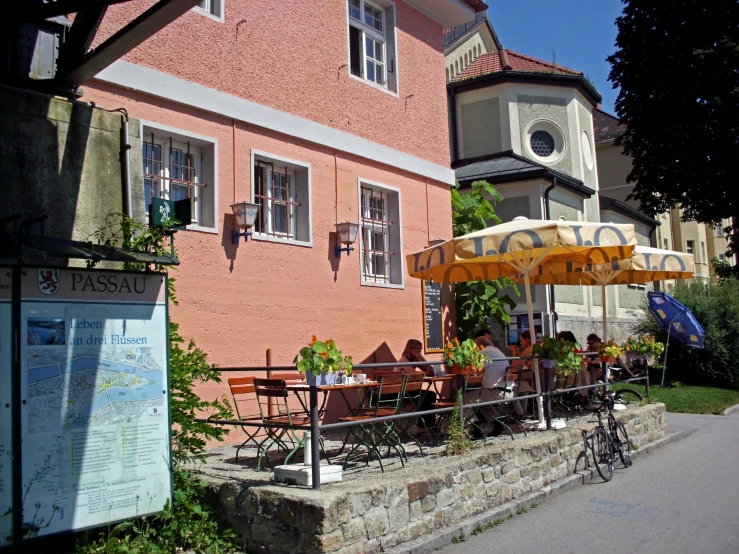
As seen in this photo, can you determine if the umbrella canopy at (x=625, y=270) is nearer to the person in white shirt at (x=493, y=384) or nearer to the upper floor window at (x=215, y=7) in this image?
the person in white shirt at (x=493, y=384)

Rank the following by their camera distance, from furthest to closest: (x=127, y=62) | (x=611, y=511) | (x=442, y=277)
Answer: (x=442, y=277)
(x=127, y=62)
(x=611, y=511)

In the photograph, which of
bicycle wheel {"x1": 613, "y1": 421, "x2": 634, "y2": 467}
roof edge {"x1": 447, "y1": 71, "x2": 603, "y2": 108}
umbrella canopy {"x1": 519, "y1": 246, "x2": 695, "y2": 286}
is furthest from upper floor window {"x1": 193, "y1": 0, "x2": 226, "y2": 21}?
roof edge {"x1": 447, "y1": 71, "x2": 603, "y2": 108}

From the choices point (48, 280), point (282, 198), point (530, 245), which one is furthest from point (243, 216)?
point (48, 280)

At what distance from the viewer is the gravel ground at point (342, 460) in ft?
21.5

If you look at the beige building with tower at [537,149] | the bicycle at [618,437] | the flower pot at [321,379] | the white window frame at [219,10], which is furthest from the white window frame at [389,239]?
the beige building with tower at [537,149]

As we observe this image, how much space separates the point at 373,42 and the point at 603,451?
24.0 ft

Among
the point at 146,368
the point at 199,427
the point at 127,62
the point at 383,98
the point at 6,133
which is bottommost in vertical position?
the point at 199,427

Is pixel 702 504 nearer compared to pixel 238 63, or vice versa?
pixel 702 504

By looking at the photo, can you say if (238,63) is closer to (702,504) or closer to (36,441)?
(36,441)

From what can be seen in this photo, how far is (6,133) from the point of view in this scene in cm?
589

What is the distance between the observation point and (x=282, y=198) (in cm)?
1039

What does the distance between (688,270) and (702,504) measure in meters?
5.81

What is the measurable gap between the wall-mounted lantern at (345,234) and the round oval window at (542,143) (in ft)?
48.9

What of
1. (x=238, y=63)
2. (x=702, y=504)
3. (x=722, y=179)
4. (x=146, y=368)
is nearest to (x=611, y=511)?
(x=702, y=504)
